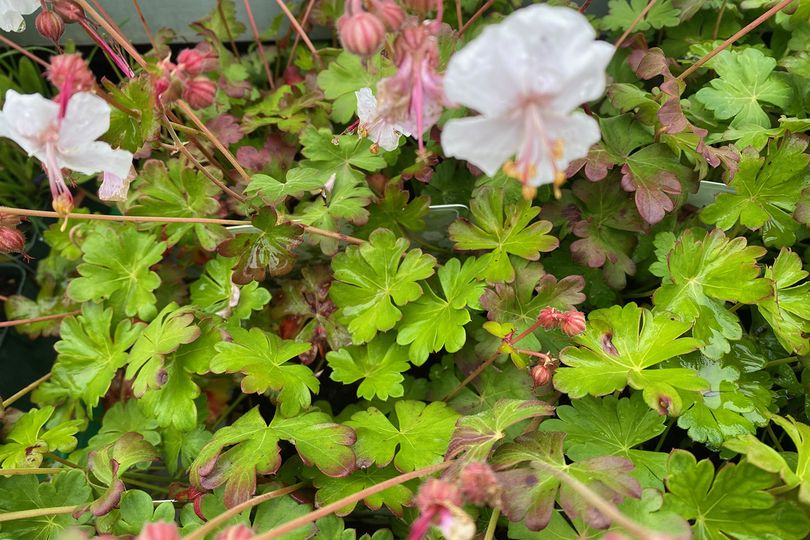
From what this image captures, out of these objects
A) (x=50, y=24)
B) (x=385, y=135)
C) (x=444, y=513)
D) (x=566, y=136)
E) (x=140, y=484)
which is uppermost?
(x=50, y=24)

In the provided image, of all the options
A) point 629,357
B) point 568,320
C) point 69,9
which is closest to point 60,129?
point 69,9

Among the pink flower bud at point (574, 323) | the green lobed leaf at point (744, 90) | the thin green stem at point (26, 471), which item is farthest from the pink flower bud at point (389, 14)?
the thin green stem at point (26, 471)

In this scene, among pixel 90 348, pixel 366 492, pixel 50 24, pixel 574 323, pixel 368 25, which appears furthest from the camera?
pixel 90 348

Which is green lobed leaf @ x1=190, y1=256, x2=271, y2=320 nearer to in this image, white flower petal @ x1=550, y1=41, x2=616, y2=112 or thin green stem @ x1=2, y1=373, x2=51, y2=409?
thin green stem @ x1=2, y1=373, x2=51, y2=409

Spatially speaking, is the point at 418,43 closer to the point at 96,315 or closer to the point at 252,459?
the point at 252,459

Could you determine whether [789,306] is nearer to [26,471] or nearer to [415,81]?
[415,81]

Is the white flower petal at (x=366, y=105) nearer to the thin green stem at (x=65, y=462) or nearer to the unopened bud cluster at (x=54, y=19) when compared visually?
the unopened bud cluster at (x=54, y=19)
